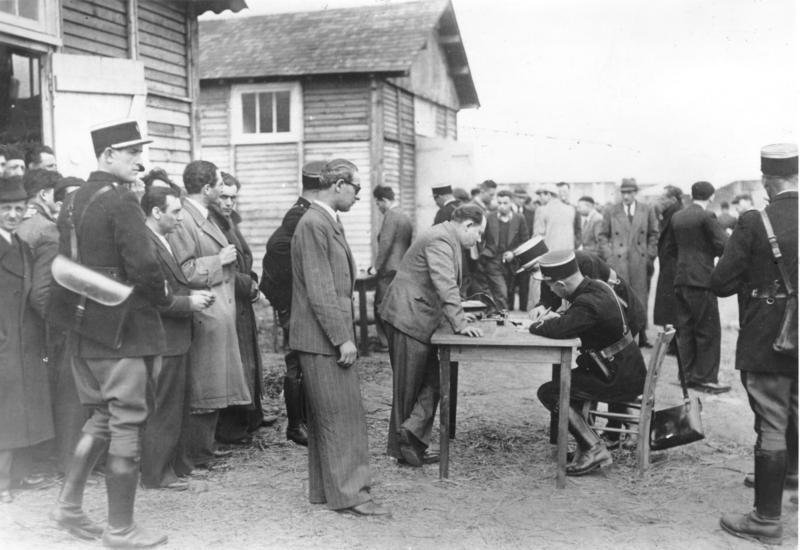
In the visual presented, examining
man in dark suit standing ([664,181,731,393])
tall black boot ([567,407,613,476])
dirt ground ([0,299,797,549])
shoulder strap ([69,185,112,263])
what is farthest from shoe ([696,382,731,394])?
shoulder strap ([69,185,112,263])

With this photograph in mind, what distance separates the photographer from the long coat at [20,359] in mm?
4430

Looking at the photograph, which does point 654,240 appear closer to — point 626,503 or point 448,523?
point 626,503

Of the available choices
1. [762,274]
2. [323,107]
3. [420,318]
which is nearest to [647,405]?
[762,274]

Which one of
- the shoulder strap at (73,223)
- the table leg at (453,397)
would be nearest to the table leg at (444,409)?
the table leg at (453,397)

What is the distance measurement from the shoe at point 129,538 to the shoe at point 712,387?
5.65m

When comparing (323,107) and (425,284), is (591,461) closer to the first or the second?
(425,284)

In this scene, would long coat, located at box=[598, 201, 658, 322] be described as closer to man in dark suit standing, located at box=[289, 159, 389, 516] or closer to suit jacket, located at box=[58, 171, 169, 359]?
man in dark suit standing, located at box=[289, 159, 389, 516]

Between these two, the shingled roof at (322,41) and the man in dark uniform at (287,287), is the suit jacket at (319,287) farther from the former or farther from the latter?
the shingled roof at (322,41)

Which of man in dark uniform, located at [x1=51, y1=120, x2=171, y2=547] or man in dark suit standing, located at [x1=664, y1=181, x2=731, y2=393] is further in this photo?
man in dark suit standing, located at [x1=664, y1=181, x2=731, y2=393]

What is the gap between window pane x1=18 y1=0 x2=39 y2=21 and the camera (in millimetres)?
6910

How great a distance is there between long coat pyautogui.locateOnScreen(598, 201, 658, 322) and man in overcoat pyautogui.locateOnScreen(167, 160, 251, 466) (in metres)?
6.38

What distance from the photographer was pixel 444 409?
4840mm

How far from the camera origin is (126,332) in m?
3.79

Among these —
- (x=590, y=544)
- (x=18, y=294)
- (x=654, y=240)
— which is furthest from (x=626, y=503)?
(x=654, y=240)
